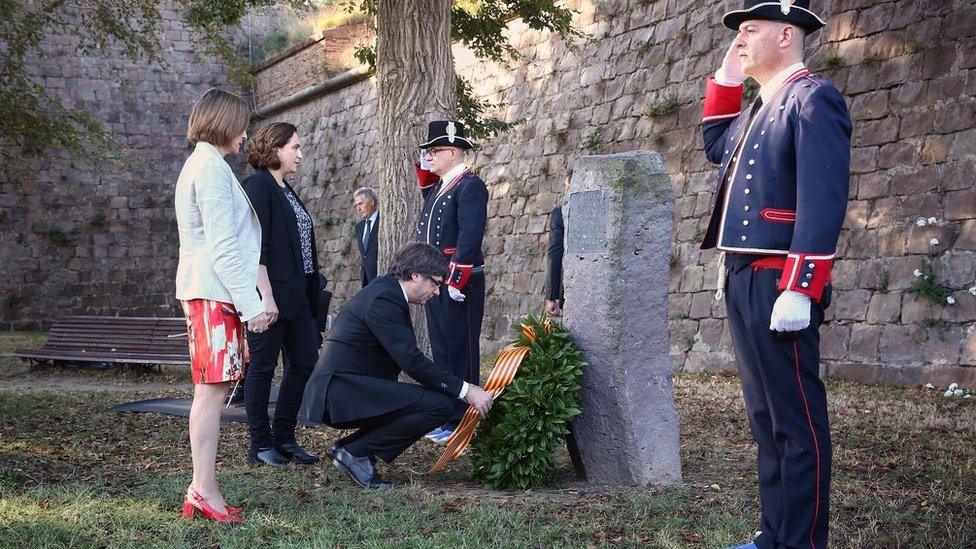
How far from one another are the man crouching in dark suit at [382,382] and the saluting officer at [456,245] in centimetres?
91

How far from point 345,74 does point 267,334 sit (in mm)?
13405

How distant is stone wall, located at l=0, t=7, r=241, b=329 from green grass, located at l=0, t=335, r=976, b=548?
1432 centimetres

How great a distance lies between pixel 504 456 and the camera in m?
4.92

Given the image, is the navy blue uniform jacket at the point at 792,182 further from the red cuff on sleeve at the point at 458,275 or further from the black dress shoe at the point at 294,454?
the black dress shoe at the point at 294,454

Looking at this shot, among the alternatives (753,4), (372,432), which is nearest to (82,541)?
(372,432)

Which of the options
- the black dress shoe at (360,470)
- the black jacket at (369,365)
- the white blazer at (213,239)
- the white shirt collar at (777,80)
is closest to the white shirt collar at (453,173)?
the black jacket at (369,365)

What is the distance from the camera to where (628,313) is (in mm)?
4770

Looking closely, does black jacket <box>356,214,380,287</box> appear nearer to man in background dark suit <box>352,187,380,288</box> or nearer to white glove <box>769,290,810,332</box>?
man in background dark suit <box>352,187,380,288</box>

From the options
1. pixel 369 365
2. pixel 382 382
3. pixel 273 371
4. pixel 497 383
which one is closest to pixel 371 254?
pixel 273 371

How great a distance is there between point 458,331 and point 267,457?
4.33 feet

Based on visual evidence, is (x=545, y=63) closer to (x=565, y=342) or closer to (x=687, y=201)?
(x=687, y=201)

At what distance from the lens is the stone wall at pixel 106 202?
2014 centimetres

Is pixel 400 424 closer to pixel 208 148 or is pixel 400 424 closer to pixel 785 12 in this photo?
pixel 208 148

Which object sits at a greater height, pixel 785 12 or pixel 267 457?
pixel 785 12
